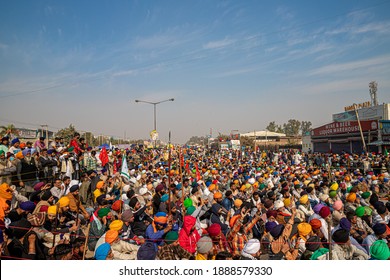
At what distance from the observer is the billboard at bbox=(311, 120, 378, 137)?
29.3m

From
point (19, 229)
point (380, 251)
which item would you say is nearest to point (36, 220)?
point (19, 229)

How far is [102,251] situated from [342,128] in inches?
1409

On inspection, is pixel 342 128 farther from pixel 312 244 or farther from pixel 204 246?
pixel 204 246

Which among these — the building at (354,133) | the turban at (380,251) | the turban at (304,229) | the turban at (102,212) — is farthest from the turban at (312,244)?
the building at (354,133)

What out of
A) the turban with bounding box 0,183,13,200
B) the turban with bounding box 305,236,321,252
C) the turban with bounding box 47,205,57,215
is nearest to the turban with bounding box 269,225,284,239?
the turban with bounding box 305,236,321,252

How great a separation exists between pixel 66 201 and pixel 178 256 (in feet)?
10.5

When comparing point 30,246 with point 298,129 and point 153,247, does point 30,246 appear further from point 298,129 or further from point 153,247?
point 298,129

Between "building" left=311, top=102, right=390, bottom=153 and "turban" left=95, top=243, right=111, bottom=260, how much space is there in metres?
26.2

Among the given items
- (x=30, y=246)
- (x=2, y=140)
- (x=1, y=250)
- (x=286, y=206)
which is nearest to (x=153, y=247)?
(x=30, y=246)

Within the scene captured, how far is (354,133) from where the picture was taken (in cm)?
3148

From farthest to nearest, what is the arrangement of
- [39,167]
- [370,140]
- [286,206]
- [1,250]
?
1. [370,140]
2. [39,167]
3. [286,206]
4. [1,250]

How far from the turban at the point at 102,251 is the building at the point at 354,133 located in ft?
85.9
